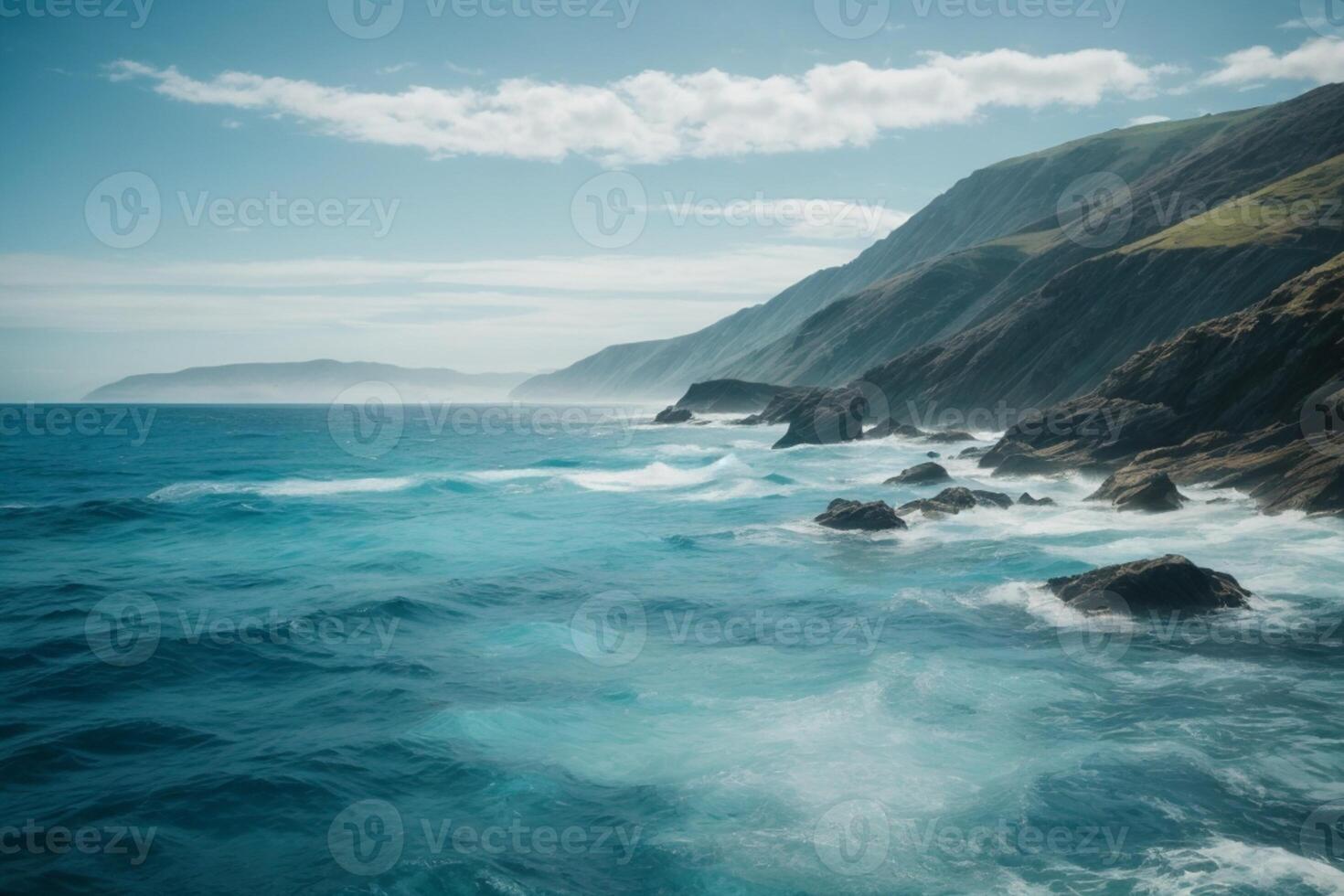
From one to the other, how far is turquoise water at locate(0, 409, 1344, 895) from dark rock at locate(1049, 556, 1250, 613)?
1.00m

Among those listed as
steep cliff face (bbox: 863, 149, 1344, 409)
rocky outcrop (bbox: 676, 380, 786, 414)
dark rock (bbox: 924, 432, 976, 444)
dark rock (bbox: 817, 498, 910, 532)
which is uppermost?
steep cliff face (bbox: 863, 149, 1344, 409)

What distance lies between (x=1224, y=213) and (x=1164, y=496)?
202ft

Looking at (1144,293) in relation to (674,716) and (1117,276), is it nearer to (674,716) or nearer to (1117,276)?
(1117,276)

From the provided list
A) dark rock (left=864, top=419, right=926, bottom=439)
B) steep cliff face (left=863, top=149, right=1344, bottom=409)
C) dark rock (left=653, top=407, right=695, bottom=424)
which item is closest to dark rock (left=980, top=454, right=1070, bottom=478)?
steep cliff face (left=863, top=149, right=1344, bottom=409)

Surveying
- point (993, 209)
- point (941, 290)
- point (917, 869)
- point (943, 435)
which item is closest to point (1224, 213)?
point (943, 435)

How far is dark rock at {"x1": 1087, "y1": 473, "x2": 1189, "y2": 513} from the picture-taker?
33.8 meters

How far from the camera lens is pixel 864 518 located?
35.7 metres

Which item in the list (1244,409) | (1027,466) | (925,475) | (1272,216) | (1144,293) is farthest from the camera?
(1144,293)

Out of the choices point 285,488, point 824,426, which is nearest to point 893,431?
point 824,426

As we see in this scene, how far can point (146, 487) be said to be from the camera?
50.8 m

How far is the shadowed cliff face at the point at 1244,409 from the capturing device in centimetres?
3259

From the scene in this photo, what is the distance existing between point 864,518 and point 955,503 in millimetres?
5227

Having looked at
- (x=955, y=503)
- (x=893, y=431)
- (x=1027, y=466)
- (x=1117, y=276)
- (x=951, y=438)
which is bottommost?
(x=955, y=503)

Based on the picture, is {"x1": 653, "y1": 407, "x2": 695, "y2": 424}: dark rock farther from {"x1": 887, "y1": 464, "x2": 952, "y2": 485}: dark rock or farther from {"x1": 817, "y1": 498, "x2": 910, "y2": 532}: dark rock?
{"x1": 817, "y1": 498, "x2": 910, "y2": 532}: dark rock
